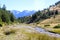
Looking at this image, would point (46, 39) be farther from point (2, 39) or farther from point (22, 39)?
point (2, 39)

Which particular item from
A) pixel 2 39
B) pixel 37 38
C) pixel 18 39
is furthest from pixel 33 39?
pixel 2 39

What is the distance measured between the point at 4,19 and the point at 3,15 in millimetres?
5759

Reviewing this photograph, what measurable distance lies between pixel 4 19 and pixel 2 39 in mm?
125457

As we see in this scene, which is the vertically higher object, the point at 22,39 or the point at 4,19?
the point at 22,39

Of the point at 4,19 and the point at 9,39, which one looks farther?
the point at 4,19

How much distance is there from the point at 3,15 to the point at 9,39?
131 meters

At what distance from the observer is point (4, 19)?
479ft

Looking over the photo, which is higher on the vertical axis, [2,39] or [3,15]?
[2,39]

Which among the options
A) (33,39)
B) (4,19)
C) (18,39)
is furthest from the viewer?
(4,19)

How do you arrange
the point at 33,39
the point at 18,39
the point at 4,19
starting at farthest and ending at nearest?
the point at 4,19
the point at 18,39
the point at 33,39

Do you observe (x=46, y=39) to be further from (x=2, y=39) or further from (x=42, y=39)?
(x=2, y=39)

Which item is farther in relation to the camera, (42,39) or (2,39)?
A: (2,39)

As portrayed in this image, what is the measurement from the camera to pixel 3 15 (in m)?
150

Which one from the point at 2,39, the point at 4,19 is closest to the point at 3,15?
the point at 4,19
